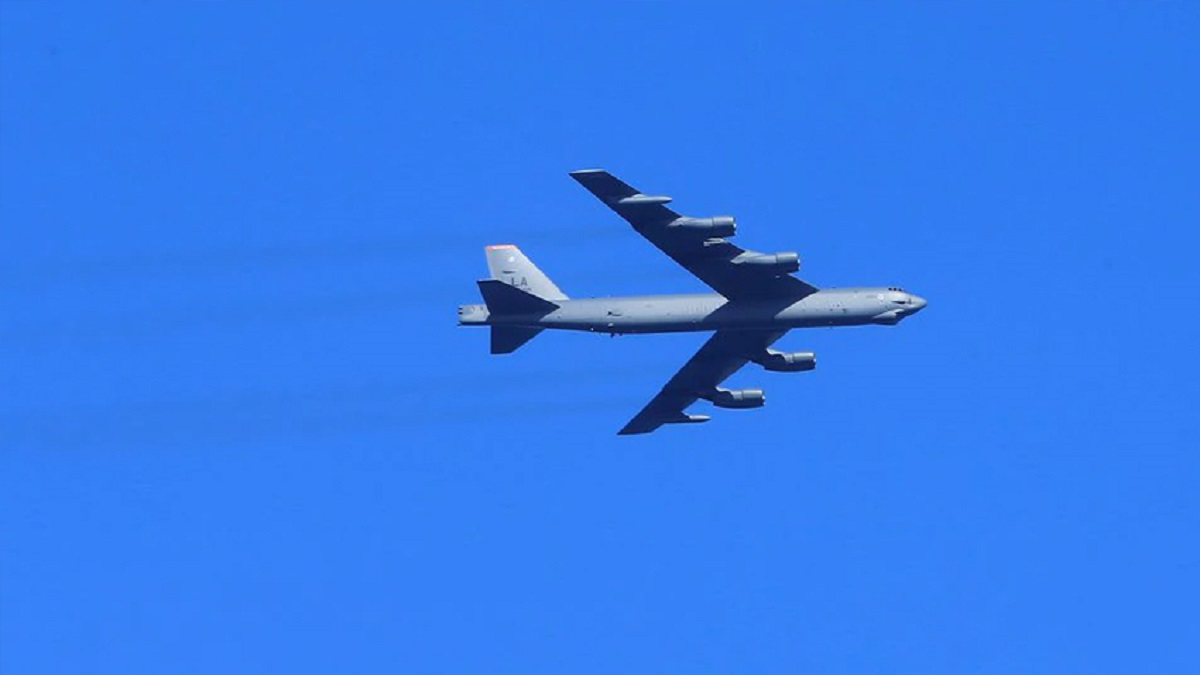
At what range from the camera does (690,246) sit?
295ft

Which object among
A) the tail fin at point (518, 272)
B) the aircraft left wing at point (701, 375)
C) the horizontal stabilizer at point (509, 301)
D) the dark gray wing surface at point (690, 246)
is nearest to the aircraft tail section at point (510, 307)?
the horizontal stabilizer at point (509, 301)

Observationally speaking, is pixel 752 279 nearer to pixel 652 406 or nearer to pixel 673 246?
pixel 673 246

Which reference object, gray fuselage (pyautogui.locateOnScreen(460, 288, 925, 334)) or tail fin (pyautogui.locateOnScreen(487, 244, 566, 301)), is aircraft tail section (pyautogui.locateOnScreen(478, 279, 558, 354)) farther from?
tail fin (pyautogui.locateOnScreen(487, 244, 566, 301))

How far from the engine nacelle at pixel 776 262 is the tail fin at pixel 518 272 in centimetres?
672

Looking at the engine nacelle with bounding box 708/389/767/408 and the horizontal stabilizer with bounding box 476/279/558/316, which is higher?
the horizontal stabilizer with bounding box 476/279/558/316

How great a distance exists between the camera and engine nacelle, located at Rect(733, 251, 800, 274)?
8988 centimetres

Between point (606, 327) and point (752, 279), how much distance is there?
5.13 metres

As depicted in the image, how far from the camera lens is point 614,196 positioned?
8806cm

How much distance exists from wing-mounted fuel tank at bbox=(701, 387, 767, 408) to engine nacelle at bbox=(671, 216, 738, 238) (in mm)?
9819

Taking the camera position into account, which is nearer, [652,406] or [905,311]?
[905,311]

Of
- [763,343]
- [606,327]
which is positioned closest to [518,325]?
[606,327]

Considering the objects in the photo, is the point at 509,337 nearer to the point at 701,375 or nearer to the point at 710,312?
the point at 710,312

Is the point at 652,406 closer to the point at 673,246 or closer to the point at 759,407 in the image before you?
the point at 759,407

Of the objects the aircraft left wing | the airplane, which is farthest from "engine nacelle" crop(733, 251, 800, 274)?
the aircraft left wing
